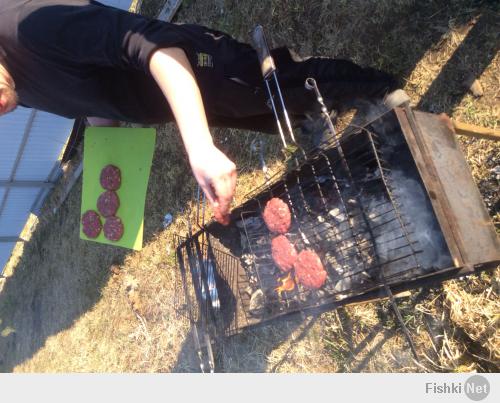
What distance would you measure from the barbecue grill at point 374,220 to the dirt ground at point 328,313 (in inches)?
25.0

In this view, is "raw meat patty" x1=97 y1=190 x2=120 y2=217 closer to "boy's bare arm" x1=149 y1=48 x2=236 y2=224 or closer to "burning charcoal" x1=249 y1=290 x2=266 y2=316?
"burning charcoal" x1=249 y1=290 x2=266 y2=316

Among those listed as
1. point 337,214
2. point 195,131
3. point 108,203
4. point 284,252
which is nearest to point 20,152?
point 108,203

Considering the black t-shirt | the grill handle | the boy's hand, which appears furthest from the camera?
the grill handle

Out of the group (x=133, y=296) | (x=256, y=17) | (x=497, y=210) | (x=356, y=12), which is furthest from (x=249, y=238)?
(x=133, y=296)

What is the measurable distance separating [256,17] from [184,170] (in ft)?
5.55

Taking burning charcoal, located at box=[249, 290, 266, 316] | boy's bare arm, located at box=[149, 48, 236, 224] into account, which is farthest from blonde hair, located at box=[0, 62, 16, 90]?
burning charcoal, located at box=[249, 290, 266, 316]

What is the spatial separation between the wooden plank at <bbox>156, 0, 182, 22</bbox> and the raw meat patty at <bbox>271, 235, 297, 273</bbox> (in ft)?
10.8

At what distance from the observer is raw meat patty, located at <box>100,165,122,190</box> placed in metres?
3.05

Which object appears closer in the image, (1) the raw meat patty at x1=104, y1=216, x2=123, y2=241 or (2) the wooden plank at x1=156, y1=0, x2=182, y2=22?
(1) the raw meat patty at x1=104, y1=216, x2=123, y2=241

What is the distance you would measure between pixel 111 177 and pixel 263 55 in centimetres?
170

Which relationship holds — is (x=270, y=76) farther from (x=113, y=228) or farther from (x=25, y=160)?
(x=25, y=160)

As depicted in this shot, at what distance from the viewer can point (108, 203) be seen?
3.26 metres

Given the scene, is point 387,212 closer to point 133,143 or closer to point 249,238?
point 249,238

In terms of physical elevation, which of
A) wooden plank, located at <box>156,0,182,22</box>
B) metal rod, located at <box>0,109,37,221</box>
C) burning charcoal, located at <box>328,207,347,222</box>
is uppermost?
wooden plank, located at <box>156,0,182,22</box>
